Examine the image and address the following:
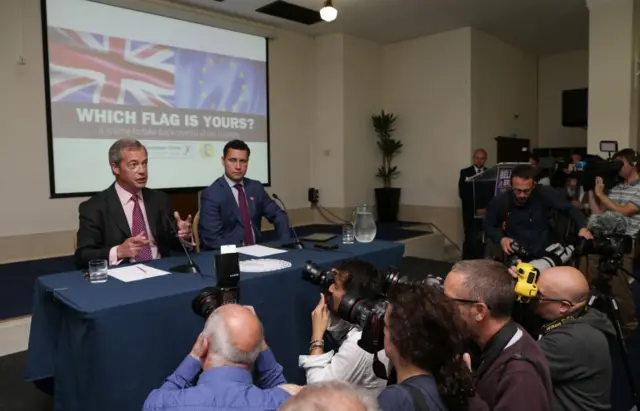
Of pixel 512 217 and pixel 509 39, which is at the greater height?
pixel 509 39

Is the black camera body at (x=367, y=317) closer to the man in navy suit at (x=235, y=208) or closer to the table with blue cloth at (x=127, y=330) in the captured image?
Result: the table with blue cloth at (x=127, y=330)

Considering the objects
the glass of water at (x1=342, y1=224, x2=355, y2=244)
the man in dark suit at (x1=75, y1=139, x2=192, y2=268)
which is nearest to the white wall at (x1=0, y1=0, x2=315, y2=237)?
the man in dark suit at (x1=75, y1=139, x2=192, y2=268)

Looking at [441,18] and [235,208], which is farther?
[441,18]

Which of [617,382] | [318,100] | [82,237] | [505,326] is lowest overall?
[617,382]

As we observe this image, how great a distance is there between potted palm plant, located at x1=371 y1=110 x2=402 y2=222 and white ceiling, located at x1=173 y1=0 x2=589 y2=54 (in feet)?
3.97

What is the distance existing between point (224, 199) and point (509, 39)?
607cm

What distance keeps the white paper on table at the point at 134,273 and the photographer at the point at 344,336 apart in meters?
0.66

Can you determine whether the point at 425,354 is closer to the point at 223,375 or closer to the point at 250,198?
the point at 223,375

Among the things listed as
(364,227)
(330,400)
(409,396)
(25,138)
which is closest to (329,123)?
(25,138)

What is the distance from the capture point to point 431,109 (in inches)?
275

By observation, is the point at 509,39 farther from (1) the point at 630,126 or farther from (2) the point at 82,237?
(2) the point at 82,237

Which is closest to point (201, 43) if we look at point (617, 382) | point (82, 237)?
point (82, 237)

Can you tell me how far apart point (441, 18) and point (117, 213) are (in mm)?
5204

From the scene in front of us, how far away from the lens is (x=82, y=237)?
219 centimetres
